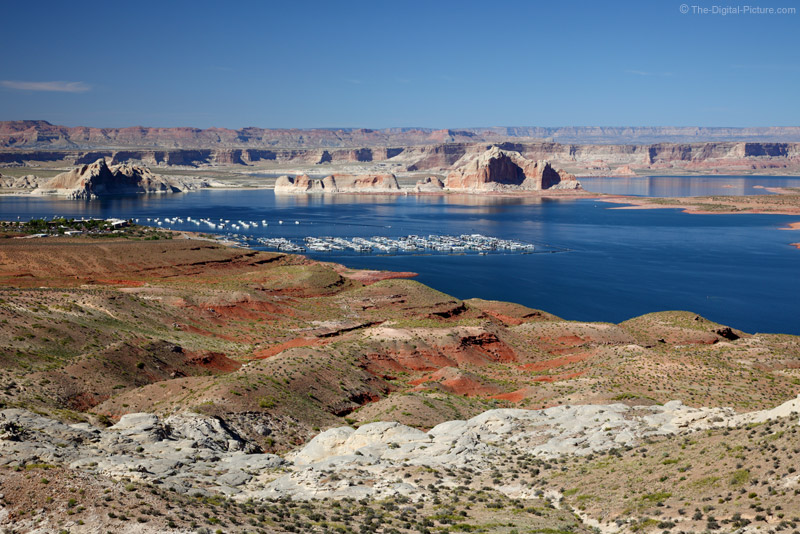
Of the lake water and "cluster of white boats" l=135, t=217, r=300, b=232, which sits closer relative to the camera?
the lake water

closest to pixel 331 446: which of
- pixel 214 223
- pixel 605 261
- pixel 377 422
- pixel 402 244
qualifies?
pixel 377 422

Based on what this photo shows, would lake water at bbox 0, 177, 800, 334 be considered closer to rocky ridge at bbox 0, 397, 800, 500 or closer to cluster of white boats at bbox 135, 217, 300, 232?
cluster of white boats at bbox 135, 217, 300, 232

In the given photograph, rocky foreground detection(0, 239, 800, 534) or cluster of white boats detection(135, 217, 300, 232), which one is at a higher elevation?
cluster of white boats detection(135, 217, 300, 232)

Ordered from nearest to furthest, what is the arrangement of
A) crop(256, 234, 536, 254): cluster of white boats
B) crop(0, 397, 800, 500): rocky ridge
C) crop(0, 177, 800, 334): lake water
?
crop(0, 397, 800, 500): rocky ridge → crop(0, 177, 800, 334): lake water → crop(256, 234, 536, 254): cluster of white boats

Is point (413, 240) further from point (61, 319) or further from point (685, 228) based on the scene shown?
point (61, 319)

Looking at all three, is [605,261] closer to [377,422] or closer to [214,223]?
[214,223]

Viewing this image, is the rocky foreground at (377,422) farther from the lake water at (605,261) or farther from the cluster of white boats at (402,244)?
the cluster of white boats at (402,244)

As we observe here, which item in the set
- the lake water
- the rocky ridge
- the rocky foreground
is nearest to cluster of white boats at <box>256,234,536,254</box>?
the lake water
